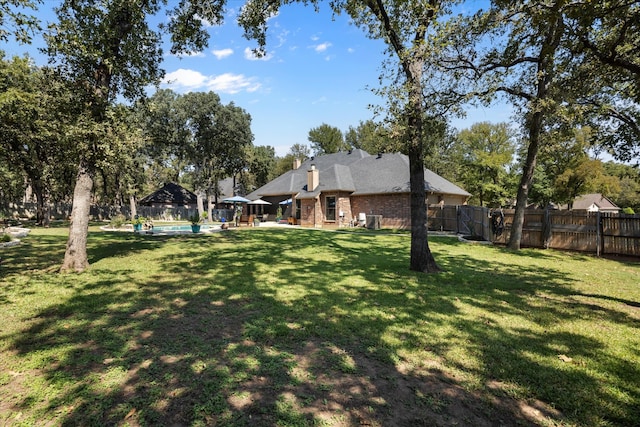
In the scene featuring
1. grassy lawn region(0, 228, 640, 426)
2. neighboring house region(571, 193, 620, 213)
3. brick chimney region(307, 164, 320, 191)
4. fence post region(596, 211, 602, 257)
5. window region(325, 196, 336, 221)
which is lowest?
grassy lawn region(0, 228, 640, 426)

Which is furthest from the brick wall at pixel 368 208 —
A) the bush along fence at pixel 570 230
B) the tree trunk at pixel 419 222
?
the tree trunk at pixel 419 222

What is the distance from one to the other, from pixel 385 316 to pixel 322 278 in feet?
9.12

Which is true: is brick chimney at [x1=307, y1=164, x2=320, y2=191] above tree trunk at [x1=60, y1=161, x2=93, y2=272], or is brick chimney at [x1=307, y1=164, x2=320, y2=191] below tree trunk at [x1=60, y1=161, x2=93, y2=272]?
above

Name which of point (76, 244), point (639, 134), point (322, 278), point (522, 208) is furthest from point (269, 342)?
point (639, 134)

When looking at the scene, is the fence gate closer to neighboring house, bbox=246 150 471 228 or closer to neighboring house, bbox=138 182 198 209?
neighboring house, bbox=246 150 471 228

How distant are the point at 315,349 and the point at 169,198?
42.9m

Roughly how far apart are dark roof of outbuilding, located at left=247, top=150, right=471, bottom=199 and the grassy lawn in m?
17.6

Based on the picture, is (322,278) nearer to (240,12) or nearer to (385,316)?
(385,316)

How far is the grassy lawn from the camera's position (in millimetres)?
2762

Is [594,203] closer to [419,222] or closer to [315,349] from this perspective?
[419,222]

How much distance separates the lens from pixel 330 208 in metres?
27.1

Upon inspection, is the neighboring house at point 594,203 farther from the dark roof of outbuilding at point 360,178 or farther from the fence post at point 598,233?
the fence post at point 598,233

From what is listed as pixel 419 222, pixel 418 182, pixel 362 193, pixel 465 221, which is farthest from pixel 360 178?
pixel 419 222

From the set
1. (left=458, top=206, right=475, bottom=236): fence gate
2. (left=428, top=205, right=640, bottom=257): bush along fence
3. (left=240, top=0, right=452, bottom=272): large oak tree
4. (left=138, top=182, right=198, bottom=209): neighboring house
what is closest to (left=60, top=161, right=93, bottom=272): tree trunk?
(left=240, top=0, right=452, bottom=272): large oak tree
